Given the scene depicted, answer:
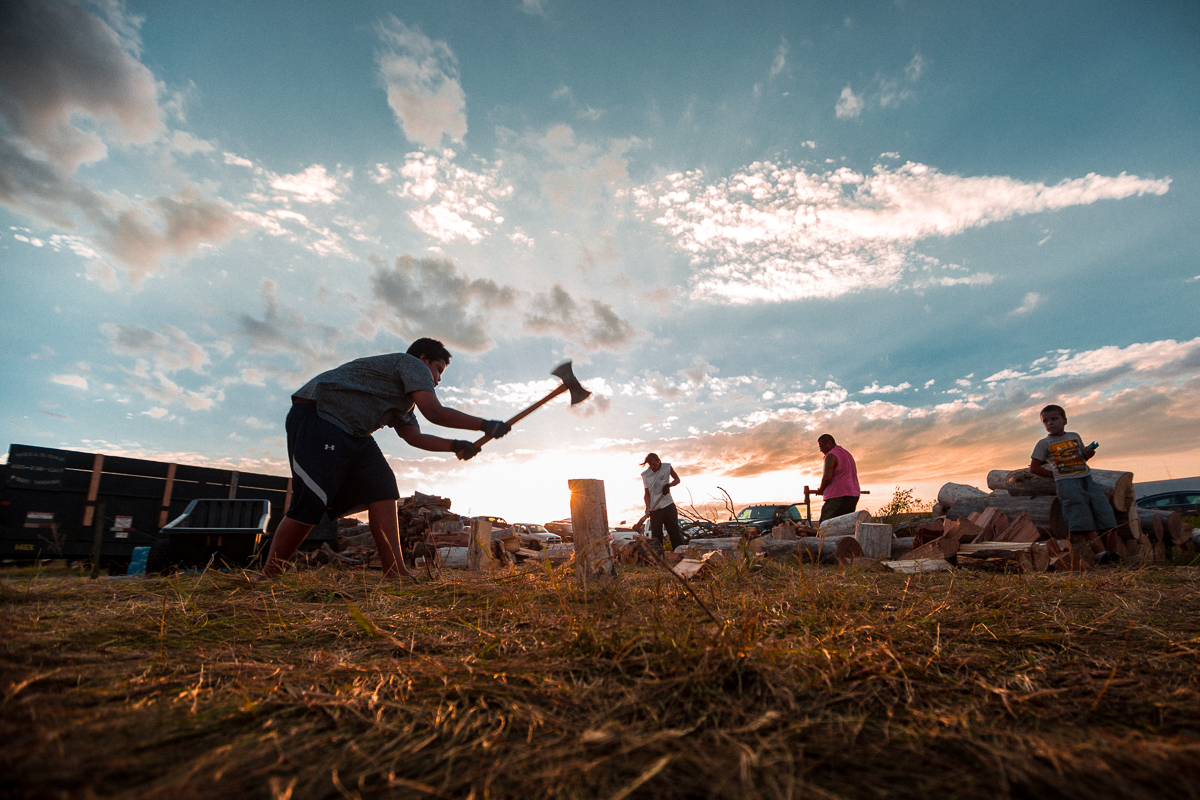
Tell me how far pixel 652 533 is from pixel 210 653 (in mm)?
7813

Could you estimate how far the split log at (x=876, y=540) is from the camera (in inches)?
245

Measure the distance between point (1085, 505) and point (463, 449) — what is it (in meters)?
6.68

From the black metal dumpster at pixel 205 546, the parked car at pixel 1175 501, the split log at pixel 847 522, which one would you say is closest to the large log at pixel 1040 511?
the split log at pixel 847 522

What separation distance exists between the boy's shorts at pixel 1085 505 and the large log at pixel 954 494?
5.01ft

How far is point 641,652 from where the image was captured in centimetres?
168

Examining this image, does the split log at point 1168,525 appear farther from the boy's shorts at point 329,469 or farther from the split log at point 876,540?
the boy's shorts at point 329,469

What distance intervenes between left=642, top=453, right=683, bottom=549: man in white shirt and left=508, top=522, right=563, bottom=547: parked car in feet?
5.81

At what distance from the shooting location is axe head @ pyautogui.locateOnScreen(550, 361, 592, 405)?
4500 millimetres

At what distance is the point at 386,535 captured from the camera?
3.98 m

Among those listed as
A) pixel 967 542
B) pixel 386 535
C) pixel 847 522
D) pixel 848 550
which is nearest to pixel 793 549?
pixel 848 550

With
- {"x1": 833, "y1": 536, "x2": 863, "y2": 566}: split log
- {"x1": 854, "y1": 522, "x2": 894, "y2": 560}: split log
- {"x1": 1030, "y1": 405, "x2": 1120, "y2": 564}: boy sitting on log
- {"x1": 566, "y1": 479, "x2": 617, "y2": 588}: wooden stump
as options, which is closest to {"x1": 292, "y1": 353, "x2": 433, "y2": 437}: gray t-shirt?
{"x1": 566, "y1": 479, "x2": 617, "y2": 588}: wooden stump

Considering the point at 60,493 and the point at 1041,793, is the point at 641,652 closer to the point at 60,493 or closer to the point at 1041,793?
the point at 1041,793

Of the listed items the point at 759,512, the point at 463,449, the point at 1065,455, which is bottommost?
the point at 759,512

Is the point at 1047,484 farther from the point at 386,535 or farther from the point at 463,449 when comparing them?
the point at 386,535
